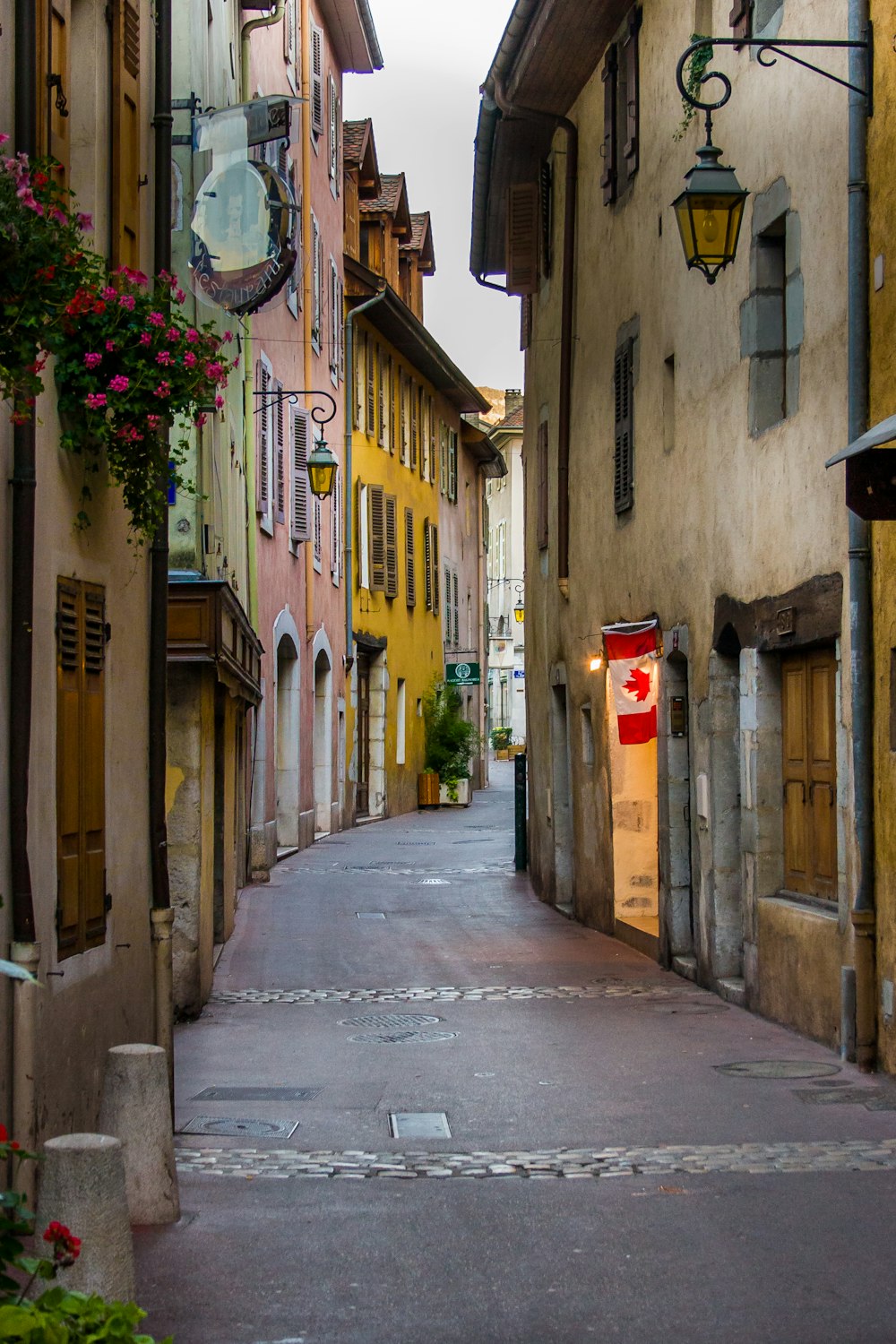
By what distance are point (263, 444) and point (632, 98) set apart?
800 cm

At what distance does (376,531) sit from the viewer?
3619 centimetres

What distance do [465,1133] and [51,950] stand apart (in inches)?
94.9

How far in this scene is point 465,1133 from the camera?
883 centimetres

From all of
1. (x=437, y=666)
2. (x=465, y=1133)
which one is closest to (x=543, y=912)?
(x=465, y=1133)

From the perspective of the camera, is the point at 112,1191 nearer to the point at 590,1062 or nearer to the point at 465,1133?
the point at 465,1133

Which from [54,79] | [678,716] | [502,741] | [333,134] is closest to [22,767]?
[54,79]

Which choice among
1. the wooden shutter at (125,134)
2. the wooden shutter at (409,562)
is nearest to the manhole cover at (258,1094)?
the wooden shutter at (125,134)

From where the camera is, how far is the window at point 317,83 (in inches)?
1165

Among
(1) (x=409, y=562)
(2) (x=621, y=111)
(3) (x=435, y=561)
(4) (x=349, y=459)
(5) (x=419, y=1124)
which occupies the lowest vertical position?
(5) (x=419, y=1124)

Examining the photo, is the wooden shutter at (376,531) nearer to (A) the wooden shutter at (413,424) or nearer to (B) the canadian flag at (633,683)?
(A) the wooden shutter at (413,424)

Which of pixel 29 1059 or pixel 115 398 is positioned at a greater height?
pixel 115 398

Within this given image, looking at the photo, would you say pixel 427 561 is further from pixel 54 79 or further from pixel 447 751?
pixel 54 79

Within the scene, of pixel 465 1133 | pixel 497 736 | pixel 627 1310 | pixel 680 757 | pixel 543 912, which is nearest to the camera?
pixel 627 1310

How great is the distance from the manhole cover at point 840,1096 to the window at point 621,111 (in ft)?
32.1
